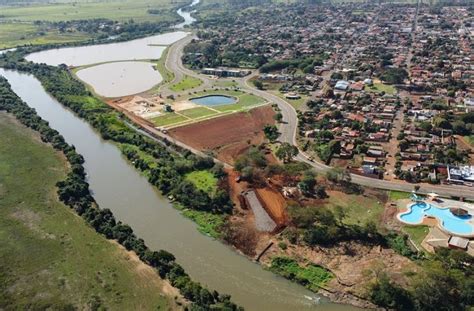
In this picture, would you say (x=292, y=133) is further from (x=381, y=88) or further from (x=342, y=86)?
(x=381, y=88)

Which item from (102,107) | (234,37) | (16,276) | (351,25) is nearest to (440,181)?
(16,276)

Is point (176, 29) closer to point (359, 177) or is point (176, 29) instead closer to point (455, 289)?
point (359, 177)

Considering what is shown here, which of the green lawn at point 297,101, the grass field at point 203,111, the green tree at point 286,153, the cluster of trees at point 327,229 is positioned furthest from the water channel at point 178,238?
the green lawn at point 297,101

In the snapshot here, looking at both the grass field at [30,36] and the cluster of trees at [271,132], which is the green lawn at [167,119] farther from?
the grass field at [30,36]

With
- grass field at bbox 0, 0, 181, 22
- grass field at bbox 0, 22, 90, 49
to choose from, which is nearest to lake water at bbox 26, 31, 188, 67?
grass field at bbox 0, 22, 90, 49

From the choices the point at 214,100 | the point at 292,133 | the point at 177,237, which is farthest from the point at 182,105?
the point at 177,237

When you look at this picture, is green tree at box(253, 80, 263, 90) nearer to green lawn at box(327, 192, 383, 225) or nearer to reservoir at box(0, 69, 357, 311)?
reservoir at box(0, 69, 357, 311)
